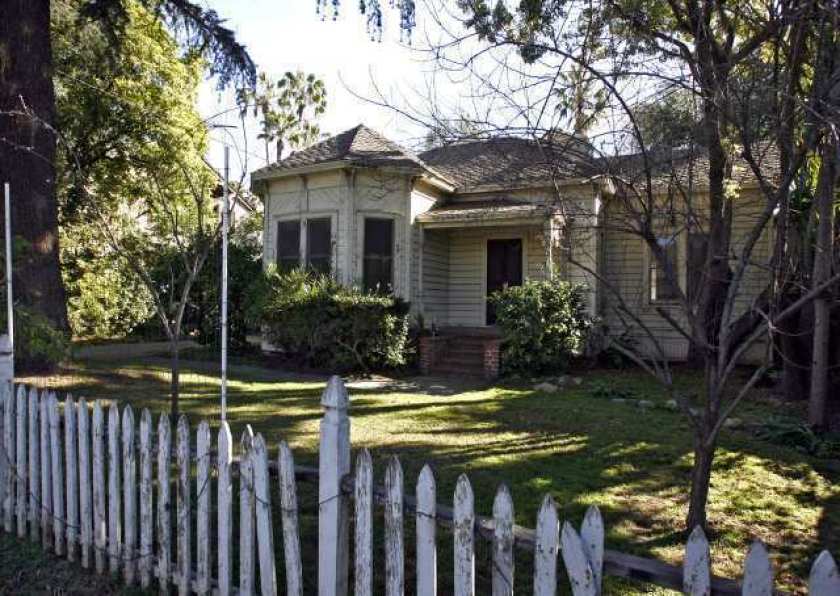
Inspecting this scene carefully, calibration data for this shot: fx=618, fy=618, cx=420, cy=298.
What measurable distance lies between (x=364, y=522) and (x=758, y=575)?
1.33m

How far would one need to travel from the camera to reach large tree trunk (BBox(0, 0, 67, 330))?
892 centimetres

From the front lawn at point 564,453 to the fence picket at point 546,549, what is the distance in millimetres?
1427

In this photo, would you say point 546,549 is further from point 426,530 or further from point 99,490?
point 99,490

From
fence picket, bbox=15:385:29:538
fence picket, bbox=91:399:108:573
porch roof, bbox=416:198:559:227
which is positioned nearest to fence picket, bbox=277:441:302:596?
fence picket, bbox=91:399:108:573

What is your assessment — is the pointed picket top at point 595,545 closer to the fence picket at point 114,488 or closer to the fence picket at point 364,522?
the fence picket at point 364,522

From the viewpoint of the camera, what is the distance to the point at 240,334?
15469 mm

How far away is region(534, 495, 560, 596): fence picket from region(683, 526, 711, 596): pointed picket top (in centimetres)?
38

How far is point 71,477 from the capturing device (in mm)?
3480

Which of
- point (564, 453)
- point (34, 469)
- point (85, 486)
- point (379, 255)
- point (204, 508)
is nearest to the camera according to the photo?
point (204, 508)

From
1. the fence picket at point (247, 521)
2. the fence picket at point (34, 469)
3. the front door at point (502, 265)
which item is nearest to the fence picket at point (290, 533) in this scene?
the fence picket at point (247, 521)

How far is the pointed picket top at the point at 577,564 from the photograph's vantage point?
1.90 meters

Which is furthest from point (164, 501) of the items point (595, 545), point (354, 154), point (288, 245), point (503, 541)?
point (288, 245)

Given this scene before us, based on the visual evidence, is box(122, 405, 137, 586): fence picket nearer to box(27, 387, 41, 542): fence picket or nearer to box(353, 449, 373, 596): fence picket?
box(27, 387, 41, 542): fence picket

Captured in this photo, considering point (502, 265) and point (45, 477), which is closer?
point (45, 477)
